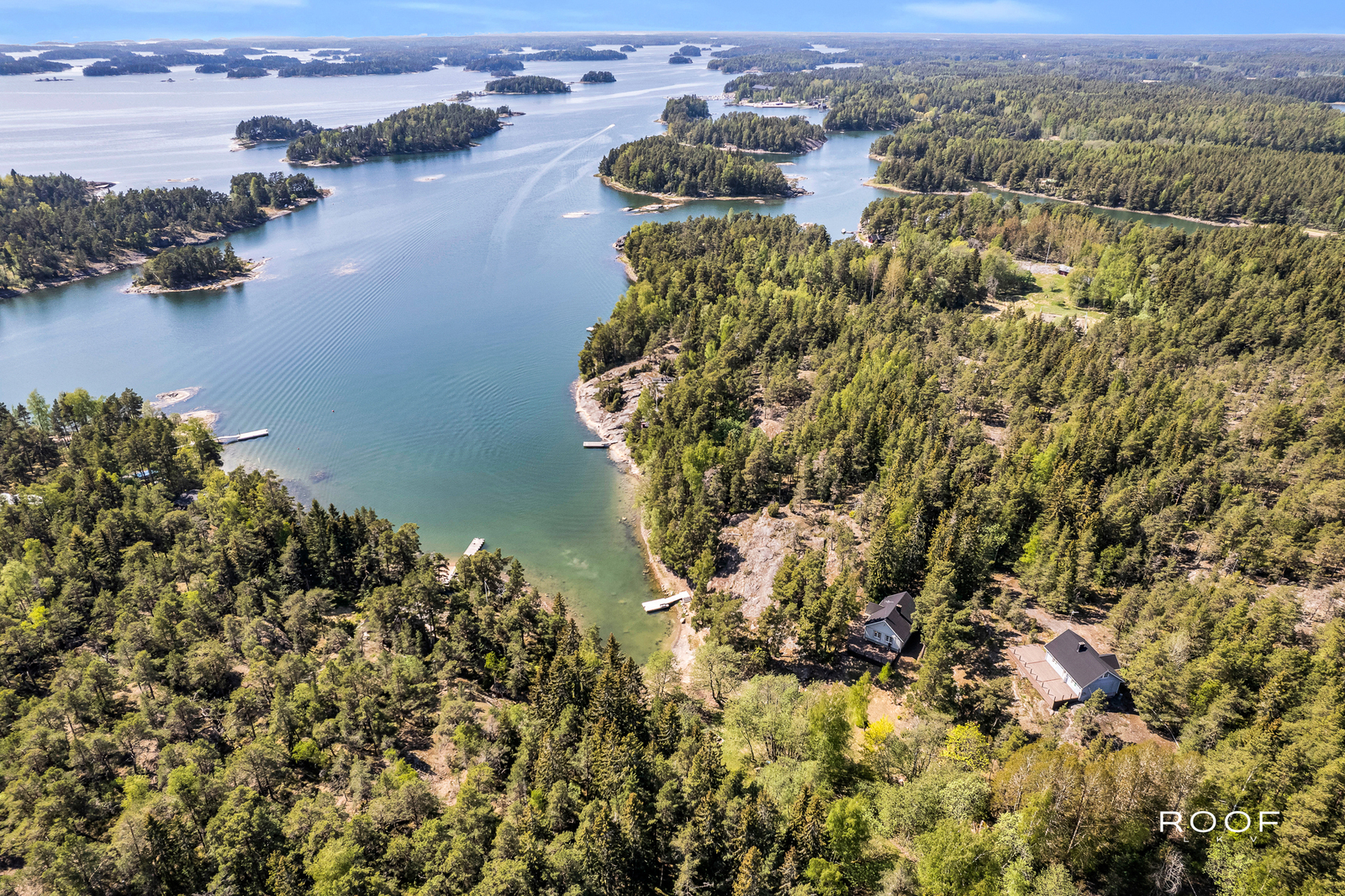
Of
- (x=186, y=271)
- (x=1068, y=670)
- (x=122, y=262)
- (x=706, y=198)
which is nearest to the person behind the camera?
(x=1068, y=670)

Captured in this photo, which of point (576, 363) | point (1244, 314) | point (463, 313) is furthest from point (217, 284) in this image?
point (1244, 314)

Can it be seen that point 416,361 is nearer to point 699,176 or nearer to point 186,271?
point 186,271

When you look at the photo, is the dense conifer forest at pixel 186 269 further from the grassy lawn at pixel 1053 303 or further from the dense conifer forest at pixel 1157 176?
the dense conifer forest at pixel 1157 176

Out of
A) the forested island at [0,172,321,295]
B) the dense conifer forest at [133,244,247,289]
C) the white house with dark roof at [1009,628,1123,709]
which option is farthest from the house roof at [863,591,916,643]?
the forested island at [0,172,321,295]

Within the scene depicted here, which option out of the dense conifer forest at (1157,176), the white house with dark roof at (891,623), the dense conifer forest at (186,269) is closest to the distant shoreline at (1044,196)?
Answer: the dense conifer forest at (1157,176)

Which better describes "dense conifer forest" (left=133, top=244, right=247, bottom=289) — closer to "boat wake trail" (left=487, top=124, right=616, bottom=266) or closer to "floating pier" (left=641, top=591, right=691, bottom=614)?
"boat wake trail" (left=487, top=124, right=616, bottom=266)

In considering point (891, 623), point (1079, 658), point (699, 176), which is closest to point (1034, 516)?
point (1079, 658)
